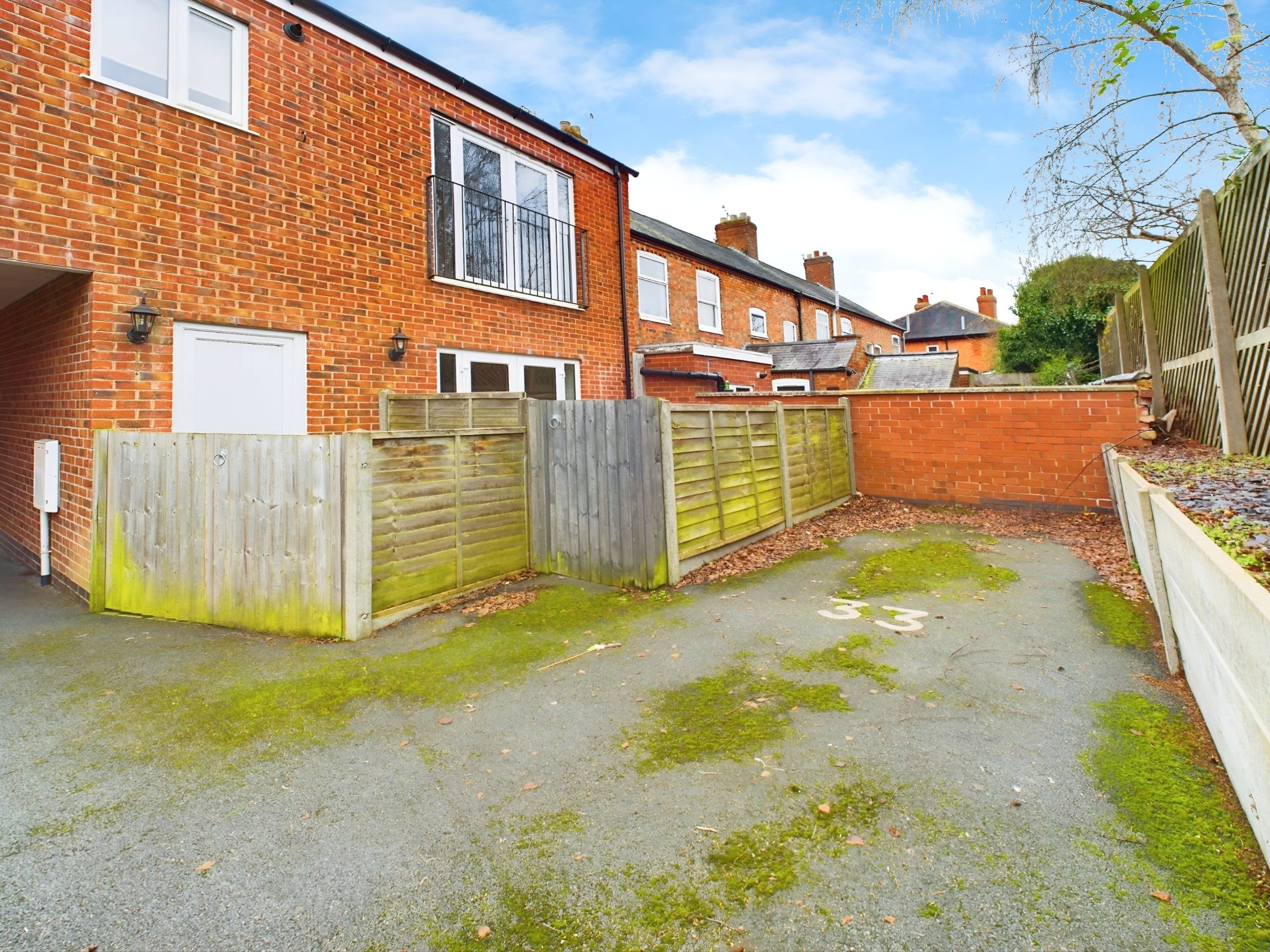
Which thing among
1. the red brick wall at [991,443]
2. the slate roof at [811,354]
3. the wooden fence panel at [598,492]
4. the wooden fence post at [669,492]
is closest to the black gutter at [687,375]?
the red brick wall at [991,443]

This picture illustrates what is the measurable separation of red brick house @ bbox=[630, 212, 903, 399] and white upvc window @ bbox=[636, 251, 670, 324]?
0.02 metres

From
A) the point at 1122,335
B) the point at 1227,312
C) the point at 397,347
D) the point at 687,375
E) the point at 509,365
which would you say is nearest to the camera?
the point at 1227,312

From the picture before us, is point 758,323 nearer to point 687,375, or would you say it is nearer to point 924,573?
point 687,375

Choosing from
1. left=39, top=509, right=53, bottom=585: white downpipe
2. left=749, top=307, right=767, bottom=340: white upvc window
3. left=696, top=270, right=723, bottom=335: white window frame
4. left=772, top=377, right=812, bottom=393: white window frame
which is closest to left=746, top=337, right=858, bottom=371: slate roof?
left=772, top=377, right=812, bottom=393: white window frame

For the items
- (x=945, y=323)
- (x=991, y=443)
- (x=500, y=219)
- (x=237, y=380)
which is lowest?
(x=991, y=443)

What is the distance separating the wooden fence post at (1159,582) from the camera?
12.2 ft

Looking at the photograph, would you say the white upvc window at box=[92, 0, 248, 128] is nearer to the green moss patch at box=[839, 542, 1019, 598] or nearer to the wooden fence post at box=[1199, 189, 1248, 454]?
the green moss patch at box=[839, 542, 1019, 598]

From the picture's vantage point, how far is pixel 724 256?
2033 centimetres

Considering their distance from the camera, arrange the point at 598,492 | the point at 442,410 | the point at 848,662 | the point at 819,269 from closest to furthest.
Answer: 1. the point at 848,662
2. the point at 598,492
3. the point at 442,410
4. the point at 819,269

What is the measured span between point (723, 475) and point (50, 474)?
6724 millimetres

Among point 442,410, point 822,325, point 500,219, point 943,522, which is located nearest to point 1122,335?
point 943,522

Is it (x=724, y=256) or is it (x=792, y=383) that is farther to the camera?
(x=724, y=256)

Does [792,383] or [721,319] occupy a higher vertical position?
[721,319]

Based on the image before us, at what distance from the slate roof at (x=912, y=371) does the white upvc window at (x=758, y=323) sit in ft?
12.3
